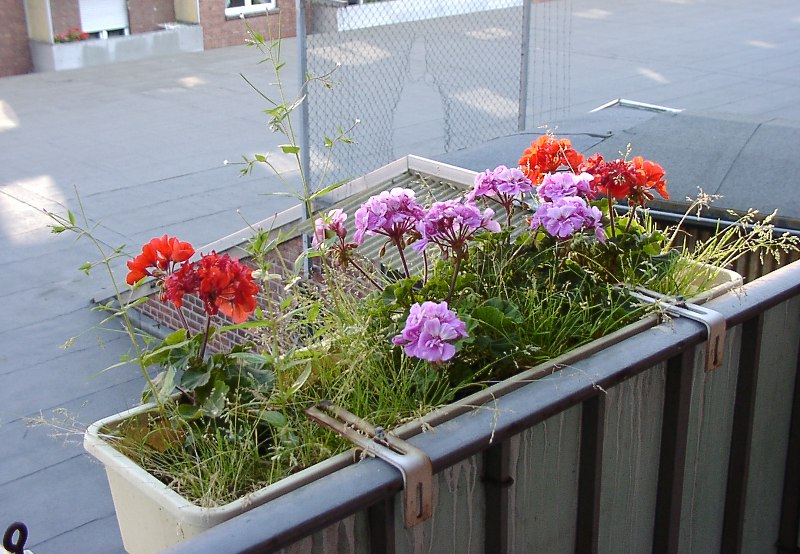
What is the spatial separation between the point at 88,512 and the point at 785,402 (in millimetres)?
3850

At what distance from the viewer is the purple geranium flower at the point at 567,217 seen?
246 cm

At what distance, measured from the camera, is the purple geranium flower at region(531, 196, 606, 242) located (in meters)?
2.46

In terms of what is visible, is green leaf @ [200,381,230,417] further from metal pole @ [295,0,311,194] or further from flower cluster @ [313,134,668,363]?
metal pole @ [295,0,311,194]

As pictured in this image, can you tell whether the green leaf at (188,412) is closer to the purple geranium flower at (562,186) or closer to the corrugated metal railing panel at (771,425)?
the purple geranium flower at (562,186)

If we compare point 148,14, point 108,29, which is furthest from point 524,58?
point 148,14

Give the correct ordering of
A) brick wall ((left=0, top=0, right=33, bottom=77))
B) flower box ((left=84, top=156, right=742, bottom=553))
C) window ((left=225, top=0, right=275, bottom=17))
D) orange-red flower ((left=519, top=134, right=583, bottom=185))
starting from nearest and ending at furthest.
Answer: flower box ((left=84, top=156, right=742, bottom=553)), orange-red flower ((left=519, top=134, right=583, bottom=185)), brick wall ((left=0, top=0, right=33, bottom=77)), window ((left=225, top=0, right=275, bottom=17))

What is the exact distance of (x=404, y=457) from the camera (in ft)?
5.89

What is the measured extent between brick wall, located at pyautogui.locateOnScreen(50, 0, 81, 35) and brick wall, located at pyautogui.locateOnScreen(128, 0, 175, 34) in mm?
1040

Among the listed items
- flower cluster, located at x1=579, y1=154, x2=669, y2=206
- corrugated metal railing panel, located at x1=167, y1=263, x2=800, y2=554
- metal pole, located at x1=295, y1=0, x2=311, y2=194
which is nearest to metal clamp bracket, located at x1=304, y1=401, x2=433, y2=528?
corrugated metal railing panel, located at x1=167, y1=263, x2=800, y2=554

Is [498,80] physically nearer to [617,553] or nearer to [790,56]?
[790,56]

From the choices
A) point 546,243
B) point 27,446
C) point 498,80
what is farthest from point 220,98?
point 546,243

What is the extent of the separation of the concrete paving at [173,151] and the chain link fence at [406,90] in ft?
1.99

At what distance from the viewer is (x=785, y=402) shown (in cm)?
279

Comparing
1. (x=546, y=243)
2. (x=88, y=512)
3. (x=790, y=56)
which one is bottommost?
(x=88, y=512)
